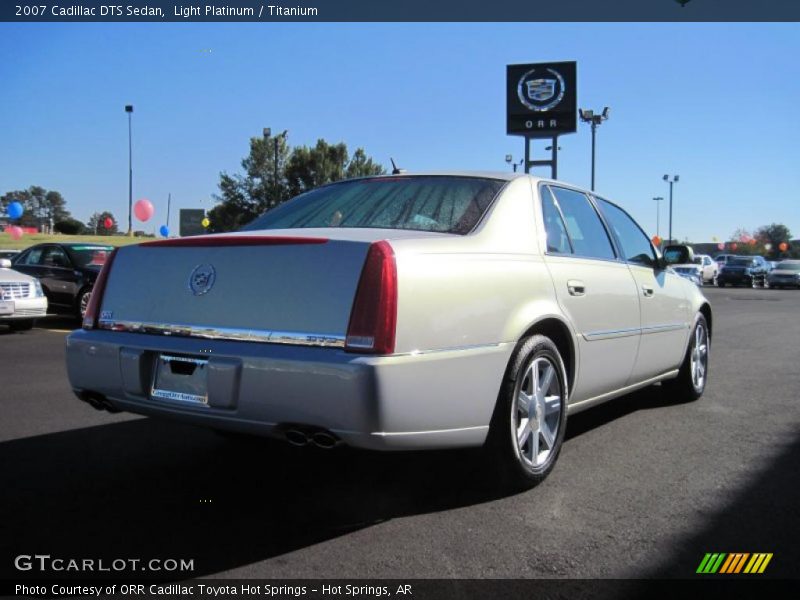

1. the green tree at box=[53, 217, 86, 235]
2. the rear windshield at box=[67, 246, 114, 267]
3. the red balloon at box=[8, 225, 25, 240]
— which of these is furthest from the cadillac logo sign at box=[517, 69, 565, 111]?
the green tree at box=[53, 217, 86, 235]

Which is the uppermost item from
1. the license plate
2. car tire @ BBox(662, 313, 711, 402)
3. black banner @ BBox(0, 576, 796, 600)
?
the license plate

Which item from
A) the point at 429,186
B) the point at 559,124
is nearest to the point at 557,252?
the point at 429,186

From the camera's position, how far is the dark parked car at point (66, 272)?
1217cm

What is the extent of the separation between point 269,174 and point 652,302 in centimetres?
5619

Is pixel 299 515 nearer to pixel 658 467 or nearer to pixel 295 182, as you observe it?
pixel 658 467

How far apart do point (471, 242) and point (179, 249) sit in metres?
1.37

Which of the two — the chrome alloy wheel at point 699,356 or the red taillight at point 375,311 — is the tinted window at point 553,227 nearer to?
the red taillight at point 375,311

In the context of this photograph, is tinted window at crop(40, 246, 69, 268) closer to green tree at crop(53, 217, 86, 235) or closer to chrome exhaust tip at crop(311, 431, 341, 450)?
chrome exhaust tip at crop(311, 431, 341, 450)

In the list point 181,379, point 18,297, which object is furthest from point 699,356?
point 18,297

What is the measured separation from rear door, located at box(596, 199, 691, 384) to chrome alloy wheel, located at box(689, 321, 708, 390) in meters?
0.32

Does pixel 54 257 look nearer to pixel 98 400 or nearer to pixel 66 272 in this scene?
pixel 66 272

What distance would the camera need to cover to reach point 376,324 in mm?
2832

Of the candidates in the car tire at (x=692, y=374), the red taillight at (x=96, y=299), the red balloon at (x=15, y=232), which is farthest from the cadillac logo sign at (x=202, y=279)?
the red balloon at (x=15, y=232)

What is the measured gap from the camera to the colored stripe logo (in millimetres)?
2713
